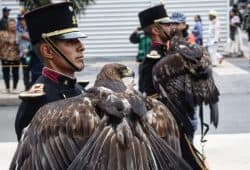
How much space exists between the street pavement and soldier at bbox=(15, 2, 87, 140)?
5154 millimetres

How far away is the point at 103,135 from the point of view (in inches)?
88.5

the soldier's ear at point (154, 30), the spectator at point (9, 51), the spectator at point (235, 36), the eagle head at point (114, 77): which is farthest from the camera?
the spectator at point (235, 36)

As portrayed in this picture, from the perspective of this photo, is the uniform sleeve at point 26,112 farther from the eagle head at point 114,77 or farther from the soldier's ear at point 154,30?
the soldier's ear at point 154,30

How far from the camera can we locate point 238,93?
15.4 meters

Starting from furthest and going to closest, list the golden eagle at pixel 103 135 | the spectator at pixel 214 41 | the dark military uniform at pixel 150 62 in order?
the spectator at pixel 214 41
the dark military uniform at pixel 150 62
the golden eagle at pixel 103 135

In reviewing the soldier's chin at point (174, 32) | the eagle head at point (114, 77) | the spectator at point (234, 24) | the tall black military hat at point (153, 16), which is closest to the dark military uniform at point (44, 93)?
the eagle head at point (114, 77)

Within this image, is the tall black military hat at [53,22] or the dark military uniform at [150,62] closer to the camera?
the tall black military hat at [53,22]

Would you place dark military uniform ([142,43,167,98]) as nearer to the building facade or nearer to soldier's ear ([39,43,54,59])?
soldier's ear ([39,43,54,59])

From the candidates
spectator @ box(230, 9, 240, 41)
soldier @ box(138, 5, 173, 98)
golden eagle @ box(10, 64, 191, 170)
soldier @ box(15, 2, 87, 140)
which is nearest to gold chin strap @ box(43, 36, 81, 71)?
soldier @ box(15, 2, 87, 140)

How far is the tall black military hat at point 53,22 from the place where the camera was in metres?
3.46

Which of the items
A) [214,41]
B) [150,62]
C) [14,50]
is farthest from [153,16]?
[214,41]

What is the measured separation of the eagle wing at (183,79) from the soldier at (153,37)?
182 millimetres

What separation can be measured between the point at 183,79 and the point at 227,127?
248 inches

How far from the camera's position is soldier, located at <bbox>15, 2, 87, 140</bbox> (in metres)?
3.40
